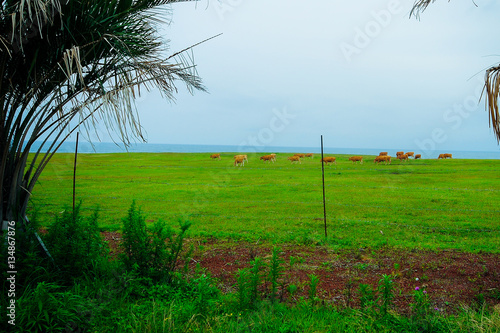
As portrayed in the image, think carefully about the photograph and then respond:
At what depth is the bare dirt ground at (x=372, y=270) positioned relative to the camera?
4016 millimetres

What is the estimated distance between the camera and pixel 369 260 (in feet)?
17.3

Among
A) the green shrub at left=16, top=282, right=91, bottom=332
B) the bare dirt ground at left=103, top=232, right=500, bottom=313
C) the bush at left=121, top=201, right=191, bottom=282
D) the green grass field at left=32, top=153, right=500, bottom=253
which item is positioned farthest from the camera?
the green grass field at left=32, top=153, right=500, bottom=253

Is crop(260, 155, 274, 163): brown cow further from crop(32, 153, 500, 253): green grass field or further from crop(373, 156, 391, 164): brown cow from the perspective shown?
crop(32, 153, 500, 253): green grass field

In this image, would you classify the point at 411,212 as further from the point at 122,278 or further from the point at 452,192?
the point at 122,278

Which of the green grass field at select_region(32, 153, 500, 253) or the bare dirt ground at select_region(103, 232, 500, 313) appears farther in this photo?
the green grass field at select_region(32, 153, 500, 253)

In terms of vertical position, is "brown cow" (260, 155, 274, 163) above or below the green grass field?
above

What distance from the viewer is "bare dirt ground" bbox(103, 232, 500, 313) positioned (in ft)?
13.2

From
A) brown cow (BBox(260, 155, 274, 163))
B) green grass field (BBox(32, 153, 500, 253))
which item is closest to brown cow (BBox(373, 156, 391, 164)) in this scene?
green grass field (BBox(32, 153, 500, 253))

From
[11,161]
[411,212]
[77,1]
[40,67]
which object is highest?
[77,1]

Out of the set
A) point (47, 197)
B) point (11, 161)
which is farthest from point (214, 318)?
point (47, 197)

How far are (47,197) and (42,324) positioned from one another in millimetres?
10554
